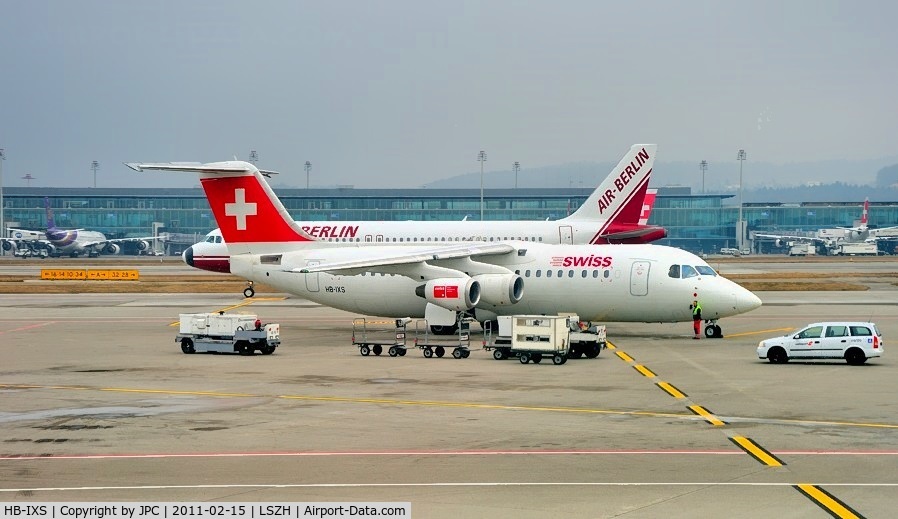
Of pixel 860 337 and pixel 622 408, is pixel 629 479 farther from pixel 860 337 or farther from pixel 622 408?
pixel 860 337

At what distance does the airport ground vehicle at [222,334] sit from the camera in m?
41.8

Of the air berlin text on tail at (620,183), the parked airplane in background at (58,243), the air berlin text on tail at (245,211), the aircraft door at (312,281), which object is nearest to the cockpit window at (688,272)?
the aircraft door at (312,281)

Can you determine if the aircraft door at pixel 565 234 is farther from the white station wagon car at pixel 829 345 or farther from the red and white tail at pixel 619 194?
the white station wagon car at pixel 829 345

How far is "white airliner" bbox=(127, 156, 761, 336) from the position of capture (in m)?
45.2

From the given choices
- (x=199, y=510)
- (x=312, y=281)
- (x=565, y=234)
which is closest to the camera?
(x=199, y=510)

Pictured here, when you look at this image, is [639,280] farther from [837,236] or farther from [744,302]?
[837,236]

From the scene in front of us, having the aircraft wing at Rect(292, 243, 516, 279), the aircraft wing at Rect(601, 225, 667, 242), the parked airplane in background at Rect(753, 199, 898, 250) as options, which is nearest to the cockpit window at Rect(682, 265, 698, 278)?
the aircraft wing at Rect(292, 243, 516, 279)

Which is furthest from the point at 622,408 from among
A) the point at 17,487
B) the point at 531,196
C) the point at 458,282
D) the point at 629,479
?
the point at 531,196

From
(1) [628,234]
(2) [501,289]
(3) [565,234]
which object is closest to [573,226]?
(3) [565,234]

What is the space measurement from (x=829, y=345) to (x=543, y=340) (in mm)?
9578

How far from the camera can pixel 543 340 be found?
38.2m

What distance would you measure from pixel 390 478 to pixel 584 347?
2136 centimetres

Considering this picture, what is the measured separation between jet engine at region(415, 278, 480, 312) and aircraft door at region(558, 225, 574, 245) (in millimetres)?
19506

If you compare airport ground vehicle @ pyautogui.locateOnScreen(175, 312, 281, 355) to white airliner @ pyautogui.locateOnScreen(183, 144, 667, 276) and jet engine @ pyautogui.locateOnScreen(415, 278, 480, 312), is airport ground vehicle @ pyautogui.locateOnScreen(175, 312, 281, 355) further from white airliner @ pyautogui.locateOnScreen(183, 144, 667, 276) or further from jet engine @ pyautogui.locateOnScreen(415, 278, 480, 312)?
white airliner @ pyautogui.locateOnScreen(183, 144, 667, 276)
